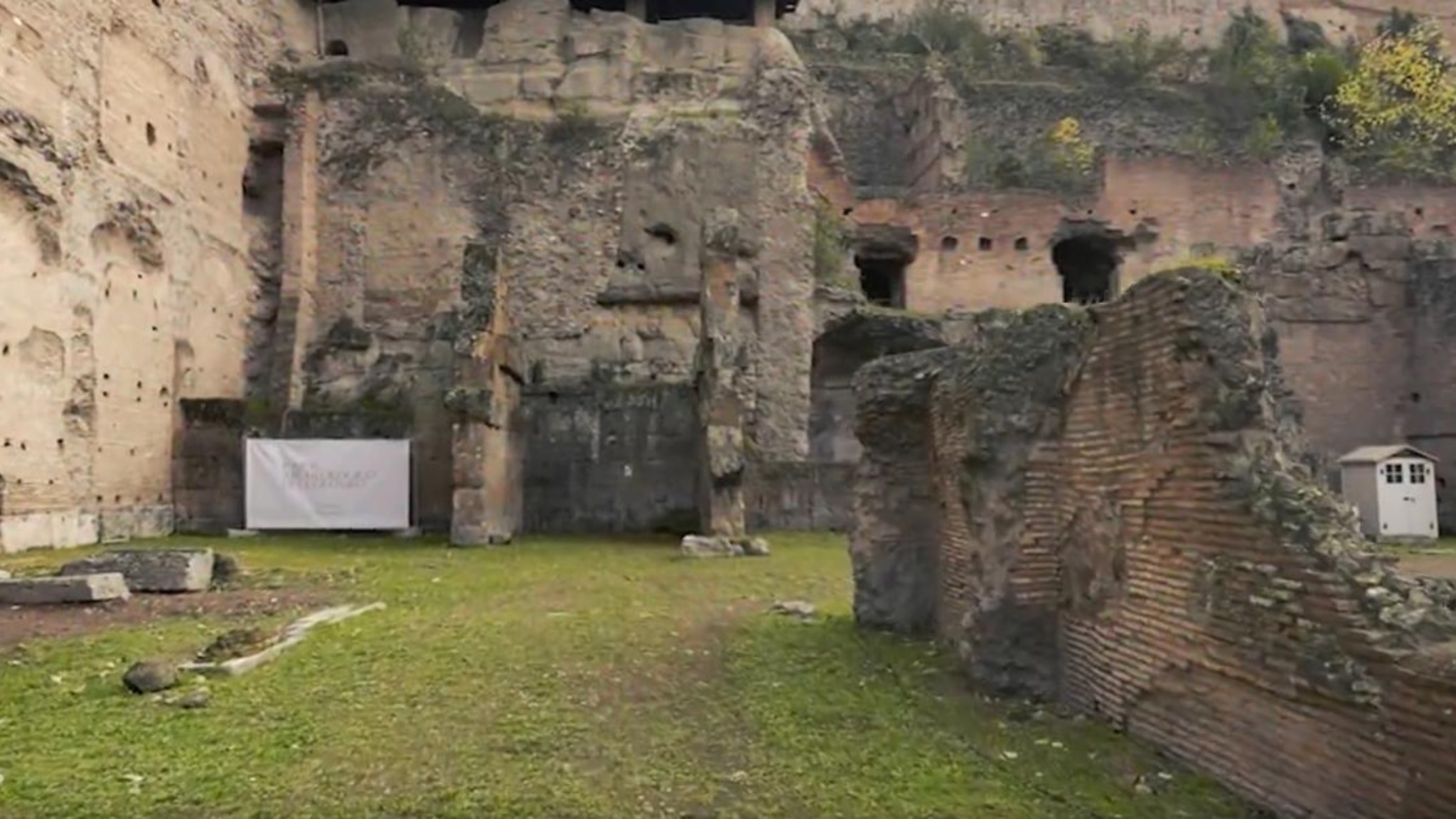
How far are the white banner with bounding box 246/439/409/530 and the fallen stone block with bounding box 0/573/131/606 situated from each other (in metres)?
7.26

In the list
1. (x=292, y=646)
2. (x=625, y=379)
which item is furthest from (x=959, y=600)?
(x=625, y=379)

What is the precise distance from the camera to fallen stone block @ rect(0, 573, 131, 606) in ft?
29.7

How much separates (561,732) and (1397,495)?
54.5ft

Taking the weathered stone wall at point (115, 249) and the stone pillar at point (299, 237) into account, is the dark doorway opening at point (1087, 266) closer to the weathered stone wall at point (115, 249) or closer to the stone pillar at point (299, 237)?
the stone pillar at point (299, 237)

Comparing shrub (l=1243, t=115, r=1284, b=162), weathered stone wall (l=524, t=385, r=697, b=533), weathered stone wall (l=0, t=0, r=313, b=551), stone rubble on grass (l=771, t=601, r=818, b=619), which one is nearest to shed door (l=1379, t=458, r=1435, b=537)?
weathered stone wall (l=524, t=385, r=697, b=533)

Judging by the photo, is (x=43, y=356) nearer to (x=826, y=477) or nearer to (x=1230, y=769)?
(x=826, y=477)

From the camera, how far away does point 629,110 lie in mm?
21703

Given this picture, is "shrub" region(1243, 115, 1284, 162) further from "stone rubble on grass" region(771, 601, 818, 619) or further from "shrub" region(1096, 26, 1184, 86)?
"stone rubble on grass" region(771, 601, 818, 619)

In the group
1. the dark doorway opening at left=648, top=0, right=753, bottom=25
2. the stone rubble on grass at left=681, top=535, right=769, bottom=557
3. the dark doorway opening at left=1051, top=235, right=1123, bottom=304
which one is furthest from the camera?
the dark doorway opening at left=1051, top=235, right=1123, bottom=304

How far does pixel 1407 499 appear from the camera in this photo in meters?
17.2

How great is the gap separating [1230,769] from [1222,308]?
188cm

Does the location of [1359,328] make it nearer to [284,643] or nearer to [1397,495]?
[1397,495]

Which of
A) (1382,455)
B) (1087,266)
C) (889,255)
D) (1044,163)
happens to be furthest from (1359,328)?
(1044,163)

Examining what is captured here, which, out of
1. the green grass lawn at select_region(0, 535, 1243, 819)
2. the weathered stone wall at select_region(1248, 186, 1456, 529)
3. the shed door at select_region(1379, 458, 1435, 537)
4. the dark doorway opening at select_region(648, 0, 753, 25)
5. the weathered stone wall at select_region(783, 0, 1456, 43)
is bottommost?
the green grass lawn at select_region(0, 535, 1243, 819)
